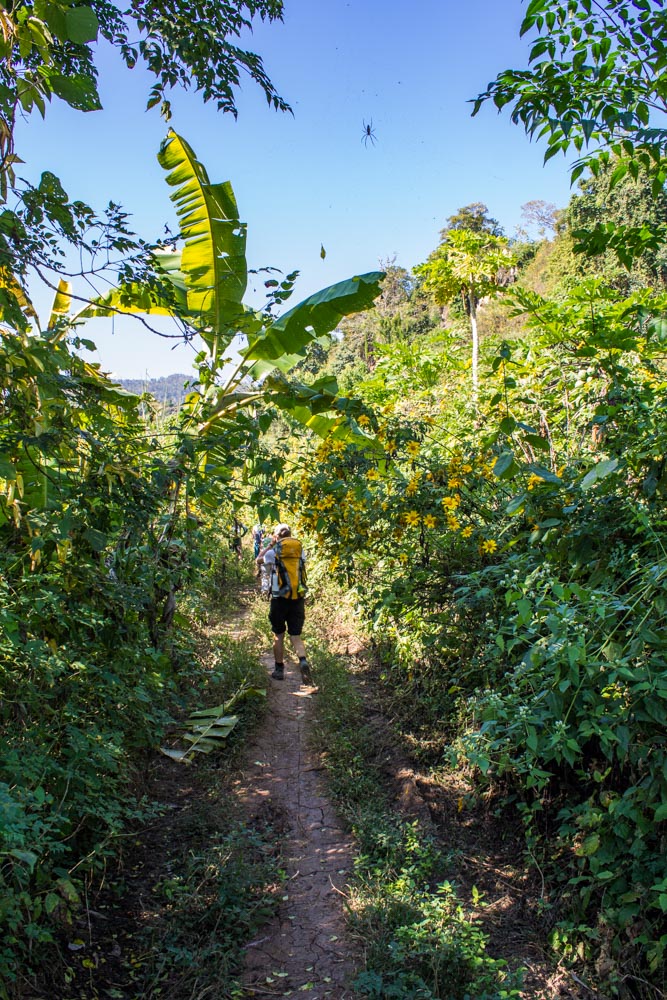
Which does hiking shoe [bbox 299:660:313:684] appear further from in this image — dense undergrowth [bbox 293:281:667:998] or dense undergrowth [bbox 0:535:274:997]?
dense undergrowth [bbox 0:535:274:997]

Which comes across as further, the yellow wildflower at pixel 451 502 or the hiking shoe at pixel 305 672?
the hiking shoe at pixel 305 672

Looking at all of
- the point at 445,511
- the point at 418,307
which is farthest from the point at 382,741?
the point at 418,307

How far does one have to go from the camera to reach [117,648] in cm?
298

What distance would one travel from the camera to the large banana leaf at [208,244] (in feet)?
13.1

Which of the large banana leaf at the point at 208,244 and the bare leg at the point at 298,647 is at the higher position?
the large banana leaf at the point at 208,244

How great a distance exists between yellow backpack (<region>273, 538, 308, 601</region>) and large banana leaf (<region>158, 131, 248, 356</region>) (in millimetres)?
2892

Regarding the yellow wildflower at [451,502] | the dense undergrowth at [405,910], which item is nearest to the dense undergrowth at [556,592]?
the yellow wildflower at [451,502]

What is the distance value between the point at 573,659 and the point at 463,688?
2212 mm

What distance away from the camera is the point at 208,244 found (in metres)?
4.14

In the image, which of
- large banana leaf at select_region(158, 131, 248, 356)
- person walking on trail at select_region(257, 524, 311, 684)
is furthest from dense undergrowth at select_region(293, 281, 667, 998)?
person walking on trail at select_region(257, 524, 311, 684)

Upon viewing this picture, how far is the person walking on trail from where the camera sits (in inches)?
255

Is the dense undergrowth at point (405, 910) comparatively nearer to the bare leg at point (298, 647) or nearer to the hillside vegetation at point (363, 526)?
the hillside vegetation at point (363, 526)

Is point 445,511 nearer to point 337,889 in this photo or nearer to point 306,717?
point 337,889

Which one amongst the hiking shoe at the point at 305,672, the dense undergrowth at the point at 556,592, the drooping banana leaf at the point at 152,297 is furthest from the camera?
the hiking shoe at the point at 305,672
